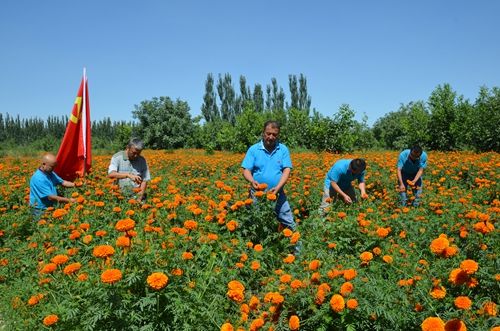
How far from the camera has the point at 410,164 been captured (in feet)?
20.6

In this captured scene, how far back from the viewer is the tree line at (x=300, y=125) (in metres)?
18.7

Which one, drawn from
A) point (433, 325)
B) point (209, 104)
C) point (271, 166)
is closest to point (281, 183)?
point (271, 166)

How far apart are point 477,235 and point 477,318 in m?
1.19

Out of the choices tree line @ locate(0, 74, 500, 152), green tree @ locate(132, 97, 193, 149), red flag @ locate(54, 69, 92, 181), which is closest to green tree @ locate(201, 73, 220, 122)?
tree line @ locate(0, 74, 500, 152)

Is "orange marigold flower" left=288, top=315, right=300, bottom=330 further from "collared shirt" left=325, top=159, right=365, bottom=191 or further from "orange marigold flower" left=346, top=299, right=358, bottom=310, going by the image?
"collared shirt" left=325, top=159, right=365, bottom=191

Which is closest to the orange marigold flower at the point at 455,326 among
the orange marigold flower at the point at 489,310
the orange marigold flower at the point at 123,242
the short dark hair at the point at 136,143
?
the orange marigold flower at the point at 489,310

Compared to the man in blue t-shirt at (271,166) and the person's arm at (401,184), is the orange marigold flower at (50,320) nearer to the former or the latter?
the man in blue t-shirt at (271,166)

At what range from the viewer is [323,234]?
3.73 metres

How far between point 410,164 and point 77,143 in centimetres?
573

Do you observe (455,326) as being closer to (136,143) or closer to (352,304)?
(352,304)

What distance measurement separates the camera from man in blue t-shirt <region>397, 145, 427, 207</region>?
237 inches

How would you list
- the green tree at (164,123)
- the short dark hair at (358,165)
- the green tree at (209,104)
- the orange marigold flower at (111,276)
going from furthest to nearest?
the green tree at (209,104), the green tree at (164,123), the short dark hair at (358,165), the orange marigold flower at (111,276)

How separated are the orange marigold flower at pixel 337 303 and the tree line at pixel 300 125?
60.9 feet

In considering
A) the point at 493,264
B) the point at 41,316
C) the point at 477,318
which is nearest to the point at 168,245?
the point at 41,316
